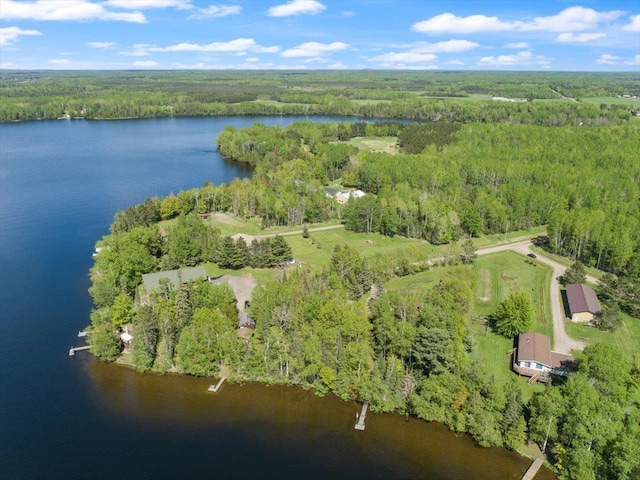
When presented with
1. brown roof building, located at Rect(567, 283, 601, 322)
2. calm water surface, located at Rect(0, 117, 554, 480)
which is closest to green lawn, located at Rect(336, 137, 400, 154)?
brown roof building, located at Rect(567, 283, 601, 322)

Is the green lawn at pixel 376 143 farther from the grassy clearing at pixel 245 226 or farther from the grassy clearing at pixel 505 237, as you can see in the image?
the grassy clearing at pixel 505 237

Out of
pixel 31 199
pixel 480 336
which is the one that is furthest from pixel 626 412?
pixel 31 199

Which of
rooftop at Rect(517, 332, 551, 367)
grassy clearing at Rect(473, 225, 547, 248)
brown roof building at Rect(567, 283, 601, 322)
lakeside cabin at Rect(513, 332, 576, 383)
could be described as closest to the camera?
lakeside cabin at Rect(513, 332, 576, 383)

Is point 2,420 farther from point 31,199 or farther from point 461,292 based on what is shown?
point 31,199

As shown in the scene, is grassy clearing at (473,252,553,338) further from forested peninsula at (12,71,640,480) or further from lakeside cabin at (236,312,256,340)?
lakeside cabin at (236,312,256,340)

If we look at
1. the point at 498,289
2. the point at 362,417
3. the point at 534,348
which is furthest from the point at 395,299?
the point at 498,289

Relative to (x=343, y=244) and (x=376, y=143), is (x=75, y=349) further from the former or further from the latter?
(x=376, y=143)
